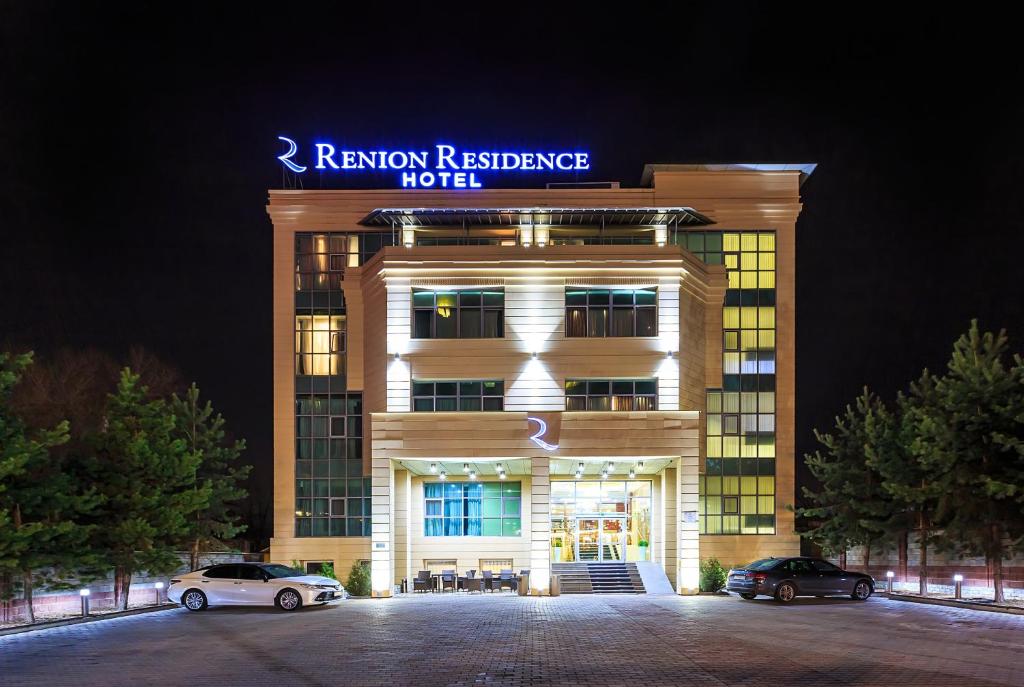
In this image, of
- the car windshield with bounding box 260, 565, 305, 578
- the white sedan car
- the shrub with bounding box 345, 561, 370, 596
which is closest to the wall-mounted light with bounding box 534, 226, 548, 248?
the shrub with bounding box 345, 561, 370, 596

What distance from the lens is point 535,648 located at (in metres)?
17.3

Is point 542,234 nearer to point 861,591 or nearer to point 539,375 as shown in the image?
point 539,375

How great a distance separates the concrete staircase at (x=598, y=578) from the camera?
35062 mm

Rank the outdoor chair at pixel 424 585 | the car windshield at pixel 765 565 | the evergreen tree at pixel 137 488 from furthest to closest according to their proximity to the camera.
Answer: the outdoor chair at pixel 424 585, the car windshield at pixel 765 565, the evergreen tree at pixel 137 488

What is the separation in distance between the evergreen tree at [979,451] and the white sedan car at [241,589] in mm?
17586

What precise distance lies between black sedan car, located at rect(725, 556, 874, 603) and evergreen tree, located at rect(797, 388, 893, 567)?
13.0ft

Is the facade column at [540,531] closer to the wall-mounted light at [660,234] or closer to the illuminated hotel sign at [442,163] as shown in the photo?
the wall-mounted light at [660,234]

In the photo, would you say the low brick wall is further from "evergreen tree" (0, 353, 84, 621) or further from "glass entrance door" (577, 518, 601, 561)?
"glass entrance door" (577, 518, 601, 561)

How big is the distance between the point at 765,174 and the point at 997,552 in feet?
73.1

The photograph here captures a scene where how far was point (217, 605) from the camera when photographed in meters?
27.3

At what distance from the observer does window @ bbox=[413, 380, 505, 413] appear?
1427 inches

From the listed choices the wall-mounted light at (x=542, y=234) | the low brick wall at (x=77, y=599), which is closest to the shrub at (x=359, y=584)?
the low brick wall at (x=77, y=599)

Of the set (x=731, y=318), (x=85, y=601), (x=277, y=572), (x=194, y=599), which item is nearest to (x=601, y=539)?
(x=731, y=318)

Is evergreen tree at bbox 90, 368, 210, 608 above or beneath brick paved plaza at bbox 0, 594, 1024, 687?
above
